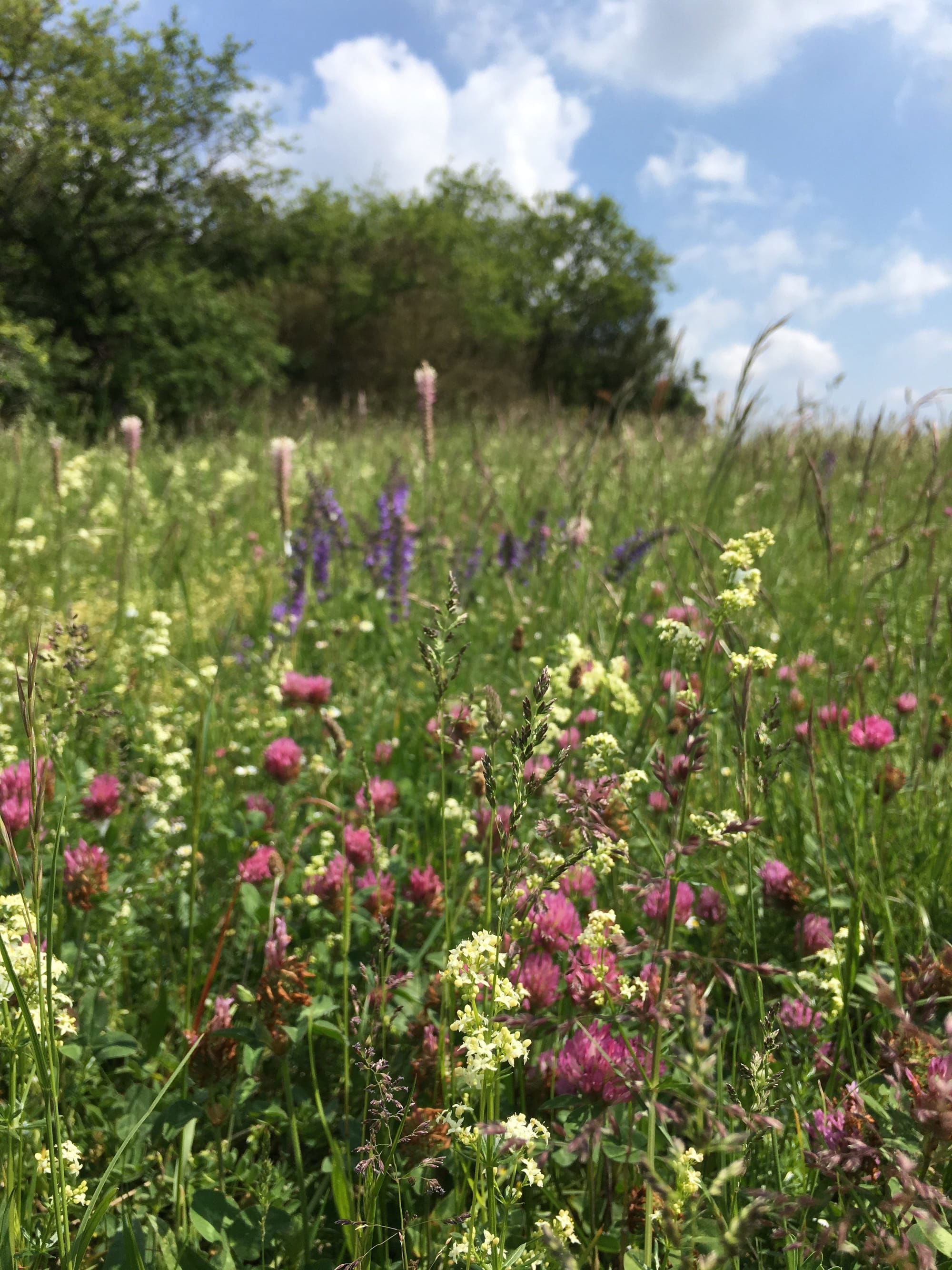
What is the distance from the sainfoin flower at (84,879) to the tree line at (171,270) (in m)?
12.2

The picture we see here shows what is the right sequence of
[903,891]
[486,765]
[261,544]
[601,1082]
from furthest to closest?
[261,544] < [903,891] < [601,1082] < [486,765]

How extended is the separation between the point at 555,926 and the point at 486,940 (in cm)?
53

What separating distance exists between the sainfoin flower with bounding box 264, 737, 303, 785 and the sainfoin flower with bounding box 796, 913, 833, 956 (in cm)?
106

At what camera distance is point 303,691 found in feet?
6.82

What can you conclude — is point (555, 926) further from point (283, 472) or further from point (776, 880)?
point (283, 472)

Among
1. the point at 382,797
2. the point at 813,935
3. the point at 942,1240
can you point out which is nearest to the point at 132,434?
the point at 382,797

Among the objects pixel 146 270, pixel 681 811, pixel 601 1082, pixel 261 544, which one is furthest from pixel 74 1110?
pixel 146 270

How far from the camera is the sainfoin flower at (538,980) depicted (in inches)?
45.9

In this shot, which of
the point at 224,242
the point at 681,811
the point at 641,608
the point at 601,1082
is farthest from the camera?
the point at 224,242

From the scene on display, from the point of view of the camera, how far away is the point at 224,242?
79.6 feet

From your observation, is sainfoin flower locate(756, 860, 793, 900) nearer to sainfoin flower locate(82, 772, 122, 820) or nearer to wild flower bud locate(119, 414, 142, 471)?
sainfoin flower locate(82, 772, 122, 820)

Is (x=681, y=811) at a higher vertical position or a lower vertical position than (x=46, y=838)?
higher

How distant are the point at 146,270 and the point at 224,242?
5018 mm

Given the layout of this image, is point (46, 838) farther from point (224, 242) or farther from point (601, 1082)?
point (224, 242)
